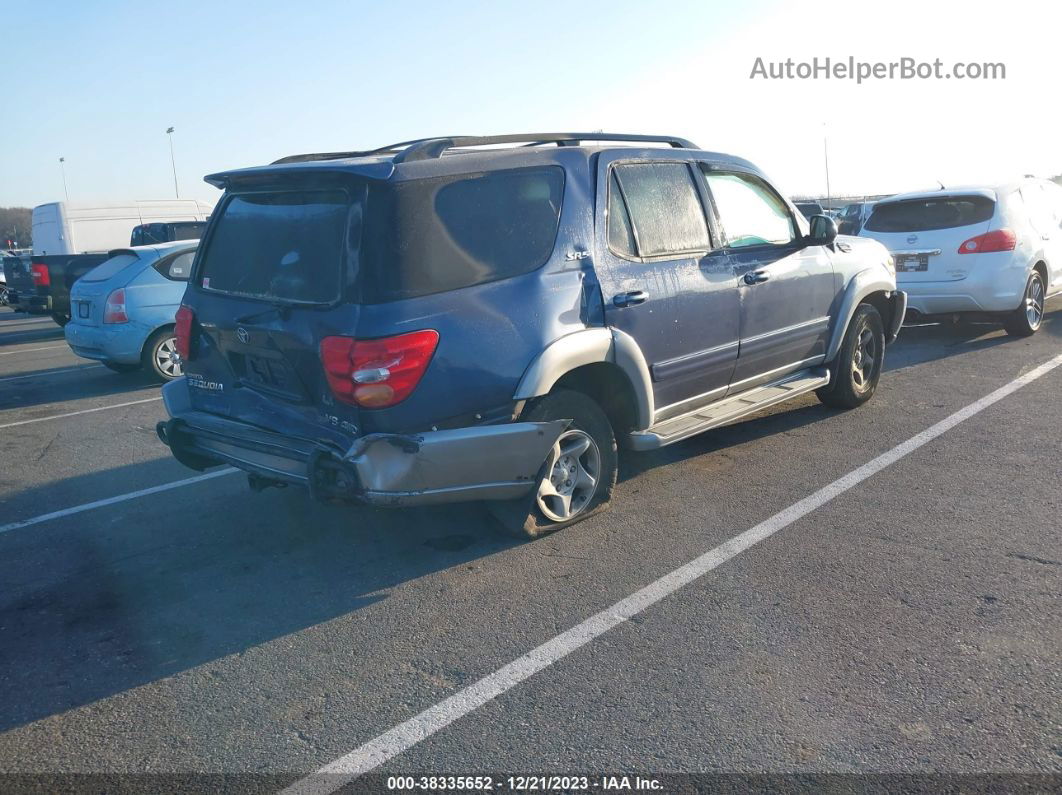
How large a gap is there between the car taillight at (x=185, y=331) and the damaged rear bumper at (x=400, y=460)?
1.34ft

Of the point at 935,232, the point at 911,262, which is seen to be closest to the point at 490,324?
the point at 911,262

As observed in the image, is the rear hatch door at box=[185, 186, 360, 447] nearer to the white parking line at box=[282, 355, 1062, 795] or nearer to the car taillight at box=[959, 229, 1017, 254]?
the white parking line at box=[282, 355, 1062, 795]

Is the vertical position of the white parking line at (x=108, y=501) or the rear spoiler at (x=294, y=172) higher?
the rear spoiler at (x=294, y=172)

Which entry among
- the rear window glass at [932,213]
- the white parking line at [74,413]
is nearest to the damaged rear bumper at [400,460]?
the white parking line at [74,413]

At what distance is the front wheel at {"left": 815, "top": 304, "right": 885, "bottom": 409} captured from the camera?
7.20 metres

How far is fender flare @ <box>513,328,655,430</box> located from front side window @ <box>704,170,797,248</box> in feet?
4.38

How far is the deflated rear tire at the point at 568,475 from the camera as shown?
481 centimetres

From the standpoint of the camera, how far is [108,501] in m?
5.99

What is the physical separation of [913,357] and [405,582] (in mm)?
7036

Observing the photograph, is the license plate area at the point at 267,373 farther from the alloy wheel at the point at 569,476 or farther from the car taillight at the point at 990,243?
the car taillight at the point at 990,243

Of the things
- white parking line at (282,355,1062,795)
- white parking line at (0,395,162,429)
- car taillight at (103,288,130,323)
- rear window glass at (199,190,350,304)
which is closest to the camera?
white parking line at (282,355,1062,795)

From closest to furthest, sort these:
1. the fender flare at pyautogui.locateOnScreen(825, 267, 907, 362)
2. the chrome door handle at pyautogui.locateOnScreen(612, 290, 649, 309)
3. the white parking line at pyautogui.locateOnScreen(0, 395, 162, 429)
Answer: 1. the chrome door handle at pyautogui.locateOnScreen(612, 290, 649, 309)
2. the fender flare at pyautogui.locateOnScreen(825, 267, 907, 362)
3. the white parking line at pyautogui.locateOnScreen(0, 395, 162, 429)

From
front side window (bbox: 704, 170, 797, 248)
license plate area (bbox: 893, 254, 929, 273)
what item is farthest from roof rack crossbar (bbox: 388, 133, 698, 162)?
license plate area (bbox: 893, 254, 929, 273)

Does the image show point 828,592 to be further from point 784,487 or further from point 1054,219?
point 1054,219
